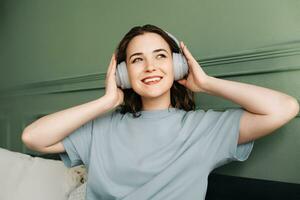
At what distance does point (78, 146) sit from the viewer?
1133 mm

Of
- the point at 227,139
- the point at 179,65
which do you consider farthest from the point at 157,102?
the point at 227,139

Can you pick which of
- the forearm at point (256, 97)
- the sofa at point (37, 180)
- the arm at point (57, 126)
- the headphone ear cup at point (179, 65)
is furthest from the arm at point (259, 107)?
the sofa at point (37, 180)

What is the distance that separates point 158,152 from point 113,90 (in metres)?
0.26

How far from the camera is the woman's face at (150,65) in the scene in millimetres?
1077

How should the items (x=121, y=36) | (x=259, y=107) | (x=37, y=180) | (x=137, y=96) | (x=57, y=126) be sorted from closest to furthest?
(x=259, y=107) → (x=57, y=126) → (x=137, y=96) → (x=37, y=180) → (x=121, y=36)

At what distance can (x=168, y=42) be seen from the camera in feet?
3.76

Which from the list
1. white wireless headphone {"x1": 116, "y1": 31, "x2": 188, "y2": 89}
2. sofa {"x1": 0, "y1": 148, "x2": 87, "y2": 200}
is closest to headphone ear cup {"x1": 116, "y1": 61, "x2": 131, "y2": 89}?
white wireless headphone {"x1": 116, "y1": 31, "x2": 188, "y2": 89}

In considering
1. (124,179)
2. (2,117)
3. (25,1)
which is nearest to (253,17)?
(124,179)

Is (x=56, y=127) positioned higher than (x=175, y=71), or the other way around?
(x=175, y=71)

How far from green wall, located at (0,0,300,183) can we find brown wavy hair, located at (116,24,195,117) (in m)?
0.15

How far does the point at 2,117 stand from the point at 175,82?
6.26ft

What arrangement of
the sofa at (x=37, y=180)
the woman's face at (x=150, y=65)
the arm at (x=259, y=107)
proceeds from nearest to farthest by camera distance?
the arm at (x=259, y=107)
the woman's face at (x=150, y=65)
the sofa at (x=37, y=180)

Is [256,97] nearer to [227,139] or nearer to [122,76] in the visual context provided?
[227,139]

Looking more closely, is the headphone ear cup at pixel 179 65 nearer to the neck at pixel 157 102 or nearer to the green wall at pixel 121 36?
the neck at pixel 157 102
